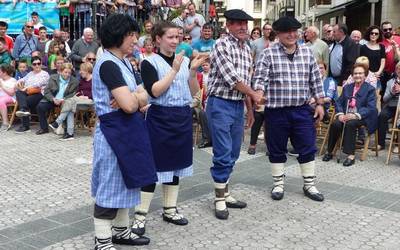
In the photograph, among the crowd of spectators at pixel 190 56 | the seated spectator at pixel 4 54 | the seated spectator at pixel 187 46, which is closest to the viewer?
the crowd of spectators at pixel 190 56

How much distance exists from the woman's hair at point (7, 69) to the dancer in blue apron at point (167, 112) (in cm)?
697

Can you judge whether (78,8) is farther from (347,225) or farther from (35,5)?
(347,225)

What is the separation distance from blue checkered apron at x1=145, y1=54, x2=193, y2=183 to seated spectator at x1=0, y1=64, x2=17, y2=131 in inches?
266

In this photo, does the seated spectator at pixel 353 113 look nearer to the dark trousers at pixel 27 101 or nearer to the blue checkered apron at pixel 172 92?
the blue checkered apron at pixel 172 92

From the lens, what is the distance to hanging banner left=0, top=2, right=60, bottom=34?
13188 millimetres

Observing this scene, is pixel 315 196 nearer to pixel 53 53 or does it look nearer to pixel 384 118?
pixel 384 118

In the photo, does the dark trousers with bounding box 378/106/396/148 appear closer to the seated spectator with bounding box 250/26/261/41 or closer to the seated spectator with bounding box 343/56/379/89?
the seated spectator with bounding box 343/56/379/89

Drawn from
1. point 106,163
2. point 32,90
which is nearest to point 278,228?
point 106,163

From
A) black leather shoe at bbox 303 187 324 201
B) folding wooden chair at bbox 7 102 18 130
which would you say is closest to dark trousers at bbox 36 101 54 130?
folding wooden chair at bbox 7 102 18 130

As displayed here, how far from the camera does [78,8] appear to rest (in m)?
13.4

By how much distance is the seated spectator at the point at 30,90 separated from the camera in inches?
401

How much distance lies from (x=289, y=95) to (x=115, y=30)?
2391 mm

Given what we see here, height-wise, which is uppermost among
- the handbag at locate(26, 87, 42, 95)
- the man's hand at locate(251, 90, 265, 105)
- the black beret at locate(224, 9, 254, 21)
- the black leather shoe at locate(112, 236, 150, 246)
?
the black beret at locate(224, 9, 254, 21)

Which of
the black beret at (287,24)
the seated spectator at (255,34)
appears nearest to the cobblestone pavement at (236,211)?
the black beret at (287,24)
